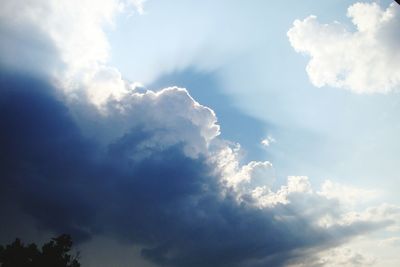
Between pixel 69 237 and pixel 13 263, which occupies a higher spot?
pixel 69 237

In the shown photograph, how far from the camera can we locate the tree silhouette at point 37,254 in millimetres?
66312

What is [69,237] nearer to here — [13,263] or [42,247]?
[42,247]

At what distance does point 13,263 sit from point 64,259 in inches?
324

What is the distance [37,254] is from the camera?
68.7m

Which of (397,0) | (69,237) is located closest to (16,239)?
(69,237)

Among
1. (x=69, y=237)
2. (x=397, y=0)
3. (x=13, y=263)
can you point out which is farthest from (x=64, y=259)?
(x=397, y=0)

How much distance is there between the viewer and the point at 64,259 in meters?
70.6

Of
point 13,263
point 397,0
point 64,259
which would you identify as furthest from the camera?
point 64,259

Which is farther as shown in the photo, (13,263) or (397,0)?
(13,263)

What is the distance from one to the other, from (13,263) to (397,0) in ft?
222

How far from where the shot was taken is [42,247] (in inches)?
2746

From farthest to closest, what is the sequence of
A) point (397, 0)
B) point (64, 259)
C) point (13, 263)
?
1. point (64, 259)
2. point (13, 263)
3. point (397, 0)

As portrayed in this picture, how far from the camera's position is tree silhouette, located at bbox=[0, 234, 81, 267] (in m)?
66.3

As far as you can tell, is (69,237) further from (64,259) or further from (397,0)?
(397,0)
